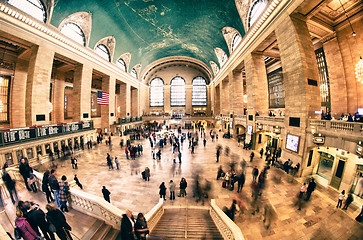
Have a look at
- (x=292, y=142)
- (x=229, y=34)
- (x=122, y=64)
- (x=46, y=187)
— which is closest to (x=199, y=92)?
(x=229, y=34)

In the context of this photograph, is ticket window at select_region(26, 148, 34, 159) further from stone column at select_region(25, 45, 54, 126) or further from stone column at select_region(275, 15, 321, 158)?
stone column at select_region(275, 15, 321, 158)

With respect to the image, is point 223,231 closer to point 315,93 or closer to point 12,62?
point 315,93

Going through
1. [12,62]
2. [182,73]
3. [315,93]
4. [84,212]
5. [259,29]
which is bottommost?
[84,212]

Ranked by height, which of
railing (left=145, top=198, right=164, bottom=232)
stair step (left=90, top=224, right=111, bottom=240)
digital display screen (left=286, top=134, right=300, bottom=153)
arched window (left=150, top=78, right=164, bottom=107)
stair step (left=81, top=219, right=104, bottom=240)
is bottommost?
railing (left=145, top=198, right=164, bottom=232)

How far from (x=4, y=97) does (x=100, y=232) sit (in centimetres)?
1878

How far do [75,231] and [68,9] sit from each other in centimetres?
1828

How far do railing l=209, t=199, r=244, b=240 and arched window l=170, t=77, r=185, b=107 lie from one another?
112 ft

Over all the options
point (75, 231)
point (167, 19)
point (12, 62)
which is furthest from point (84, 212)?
point (167, 19)

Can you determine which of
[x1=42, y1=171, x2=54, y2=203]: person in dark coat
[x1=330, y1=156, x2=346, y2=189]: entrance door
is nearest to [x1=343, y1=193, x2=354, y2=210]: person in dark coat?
[x1=330, y1=156, x2=346, y2=189]: entrance door

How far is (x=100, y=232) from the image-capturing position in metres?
3.39

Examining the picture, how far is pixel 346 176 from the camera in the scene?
6406 millimetres

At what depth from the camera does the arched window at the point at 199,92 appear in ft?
123

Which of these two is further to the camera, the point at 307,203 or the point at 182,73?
the point at 182,73

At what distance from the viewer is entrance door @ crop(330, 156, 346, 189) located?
6.62m
